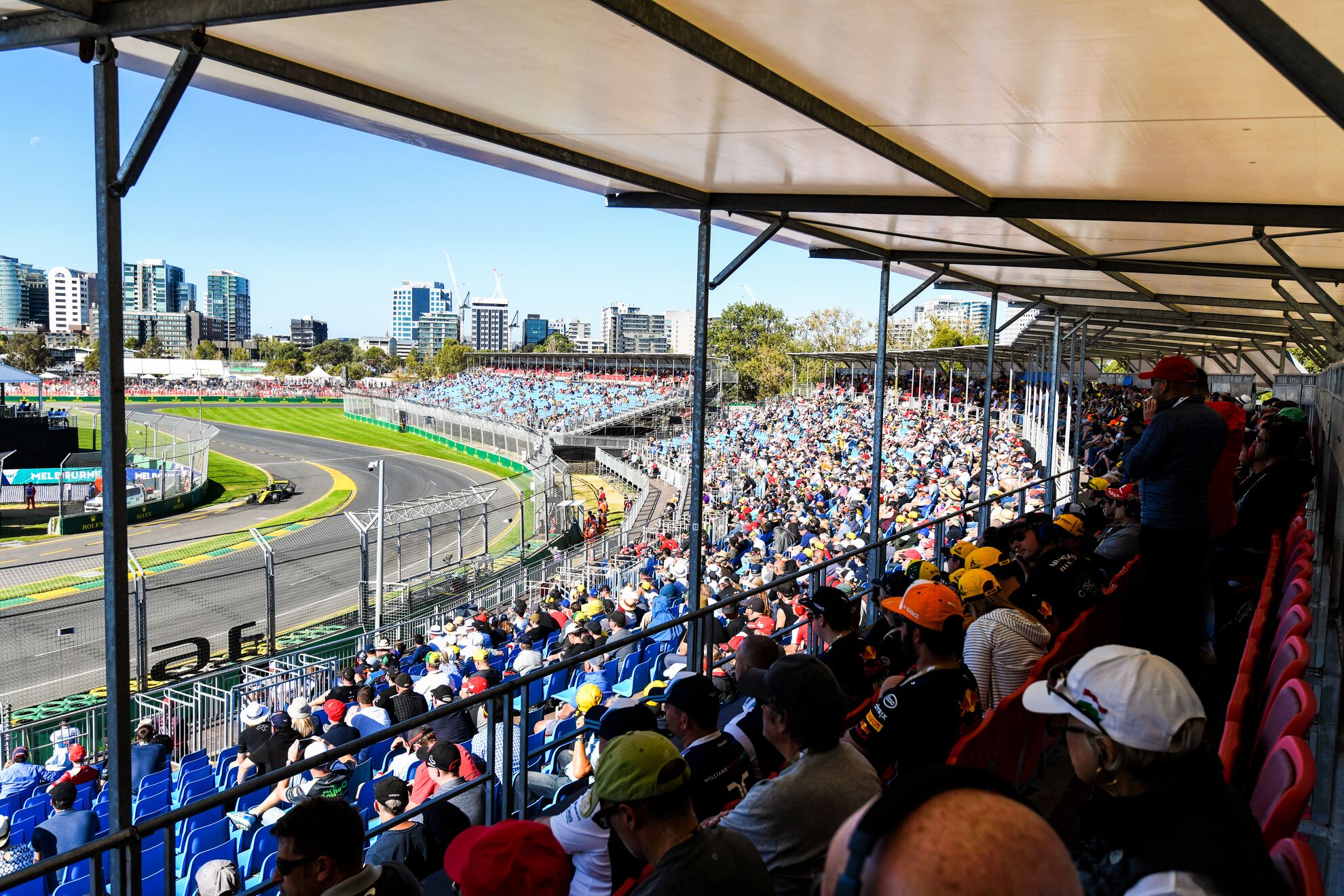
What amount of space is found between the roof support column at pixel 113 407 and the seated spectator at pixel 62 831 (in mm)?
3700

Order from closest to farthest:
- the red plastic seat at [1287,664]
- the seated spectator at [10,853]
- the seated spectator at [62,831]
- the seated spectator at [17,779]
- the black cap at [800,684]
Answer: the black cap at [800,684]
the red plastic seat at [1287,664]
the seated spectator at [10,853]
the seated spectator at [62,831]
the seated spectator at [17,779]

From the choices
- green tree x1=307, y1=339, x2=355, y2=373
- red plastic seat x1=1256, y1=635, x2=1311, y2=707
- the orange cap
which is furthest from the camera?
green tree x1=307, y1=339, x2=355, y2=373

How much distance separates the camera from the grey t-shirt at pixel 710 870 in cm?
176

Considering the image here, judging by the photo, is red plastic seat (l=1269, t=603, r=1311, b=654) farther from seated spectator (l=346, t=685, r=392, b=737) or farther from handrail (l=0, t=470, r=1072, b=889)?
seated spectator (l=346, t=685, r=392, b=737)

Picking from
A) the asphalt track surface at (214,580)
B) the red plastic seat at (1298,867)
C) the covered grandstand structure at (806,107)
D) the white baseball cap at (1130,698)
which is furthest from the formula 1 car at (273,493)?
the red plastic seat at (1298,867)

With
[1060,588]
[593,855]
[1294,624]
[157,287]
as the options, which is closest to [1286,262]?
[1060,588]

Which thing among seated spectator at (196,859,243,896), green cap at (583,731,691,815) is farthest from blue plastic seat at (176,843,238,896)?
green cap at (583,731,691,815)

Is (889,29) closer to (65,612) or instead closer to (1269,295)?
(1269,295)

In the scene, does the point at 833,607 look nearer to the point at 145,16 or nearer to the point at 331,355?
the point at 145,16

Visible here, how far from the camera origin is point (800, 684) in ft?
7.61

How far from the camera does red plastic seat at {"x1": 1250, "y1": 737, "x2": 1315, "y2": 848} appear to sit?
1678 millimetres

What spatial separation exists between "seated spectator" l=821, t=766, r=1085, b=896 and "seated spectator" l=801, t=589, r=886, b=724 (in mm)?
2612

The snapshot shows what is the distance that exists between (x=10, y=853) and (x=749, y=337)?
288ft

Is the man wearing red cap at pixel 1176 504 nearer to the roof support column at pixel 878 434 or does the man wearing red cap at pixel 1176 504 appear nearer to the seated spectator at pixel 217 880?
the roof support column at pixel 878 434
